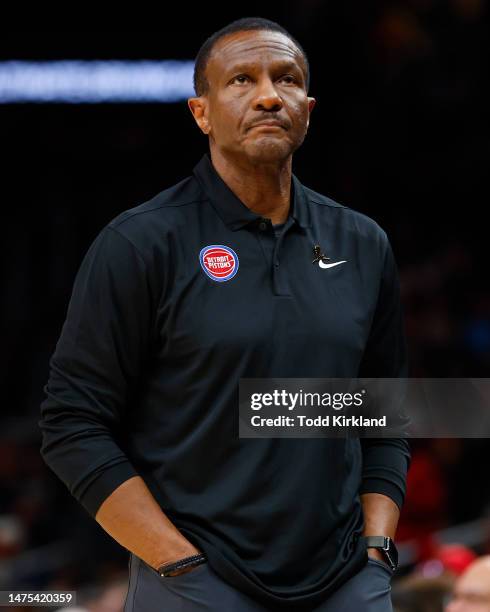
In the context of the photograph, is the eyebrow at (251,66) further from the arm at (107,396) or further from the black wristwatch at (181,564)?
the black wristwatch at (181,564)

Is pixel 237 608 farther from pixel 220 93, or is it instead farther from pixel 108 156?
pixel 108 156

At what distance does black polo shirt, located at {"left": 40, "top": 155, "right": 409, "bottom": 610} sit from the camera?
6.60 feet

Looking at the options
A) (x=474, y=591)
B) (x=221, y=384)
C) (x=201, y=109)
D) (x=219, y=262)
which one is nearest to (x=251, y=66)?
(x=201, y=109)

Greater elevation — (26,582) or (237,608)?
(26,582)

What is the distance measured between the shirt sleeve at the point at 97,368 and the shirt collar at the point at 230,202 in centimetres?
22

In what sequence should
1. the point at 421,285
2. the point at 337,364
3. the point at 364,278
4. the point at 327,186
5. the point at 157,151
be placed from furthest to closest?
the point at 157,151, the point at 327,186, the point at 421,285, the point at 364,278, the point at 337,364

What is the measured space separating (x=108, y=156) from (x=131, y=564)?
22.2ft

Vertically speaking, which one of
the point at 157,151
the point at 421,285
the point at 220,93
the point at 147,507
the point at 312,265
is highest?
the point at 157,151

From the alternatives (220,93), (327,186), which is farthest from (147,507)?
(327,186)

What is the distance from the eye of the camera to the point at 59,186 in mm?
8656

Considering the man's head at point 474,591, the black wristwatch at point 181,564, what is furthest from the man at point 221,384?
the man's head at point 474,591

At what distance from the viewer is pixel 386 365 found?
7.80 feet

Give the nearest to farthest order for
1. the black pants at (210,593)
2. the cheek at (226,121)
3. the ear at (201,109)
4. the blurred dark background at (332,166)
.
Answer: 1. the black pants at (210,593)
2. the cheek at (226,121)
3. the ear at (201,109)
4. the blurred dark background at (332,166)

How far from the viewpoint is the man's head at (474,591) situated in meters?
3.13
